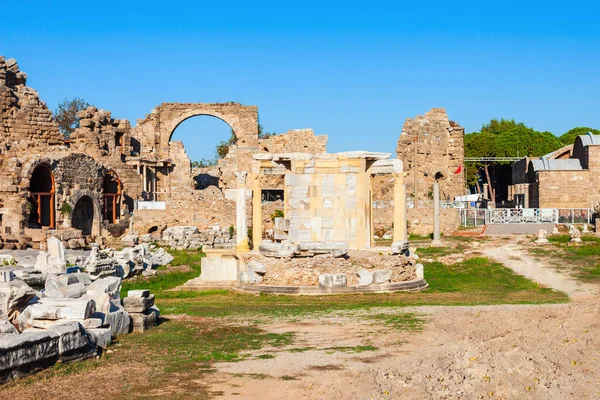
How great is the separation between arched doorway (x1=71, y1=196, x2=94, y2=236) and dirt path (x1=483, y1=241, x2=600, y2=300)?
58.4 feet

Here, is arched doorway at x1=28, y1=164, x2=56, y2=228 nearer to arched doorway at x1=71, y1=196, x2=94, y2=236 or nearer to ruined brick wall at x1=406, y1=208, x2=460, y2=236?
arched doorway at x1=71, y1=196, x2=94, y2=236

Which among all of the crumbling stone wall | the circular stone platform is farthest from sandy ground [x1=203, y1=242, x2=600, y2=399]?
the crumbling stone wall

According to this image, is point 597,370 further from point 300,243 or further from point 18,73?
point 18,73

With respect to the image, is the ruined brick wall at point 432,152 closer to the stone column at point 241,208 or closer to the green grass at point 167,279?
the green grass at point 167,279

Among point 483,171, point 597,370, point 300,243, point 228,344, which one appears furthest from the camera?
point 483,171

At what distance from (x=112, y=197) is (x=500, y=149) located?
39098mm

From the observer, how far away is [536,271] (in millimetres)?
20812

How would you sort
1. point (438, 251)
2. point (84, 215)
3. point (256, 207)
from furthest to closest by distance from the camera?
point (84, 215), point (438, 251), point (256, 207)

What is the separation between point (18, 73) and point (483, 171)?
138ft

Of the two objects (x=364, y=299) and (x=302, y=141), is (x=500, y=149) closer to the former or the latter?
(x=302, y=141)

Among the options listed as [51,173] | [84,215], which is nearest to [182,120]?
[84,215]

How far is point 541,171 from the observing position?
3622cm

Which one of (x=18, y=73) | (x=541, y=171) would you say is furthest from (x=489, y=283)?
(x=18, y=73)

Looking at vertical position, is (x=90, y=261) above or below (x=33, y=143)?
below
